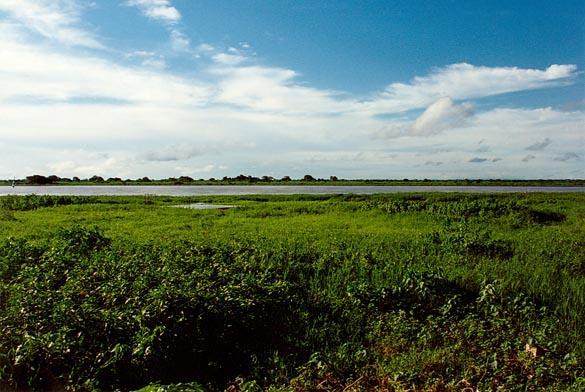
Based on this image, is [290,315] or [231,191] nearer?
[290,315]

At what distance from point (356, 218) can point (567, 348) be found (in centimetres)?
1527

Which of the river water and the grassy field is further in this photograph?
the river water

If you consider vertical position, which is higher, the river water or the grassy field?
the river water

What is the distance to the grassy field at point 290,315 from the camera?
22.4ft

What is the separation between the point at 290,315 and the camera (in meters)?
8.97

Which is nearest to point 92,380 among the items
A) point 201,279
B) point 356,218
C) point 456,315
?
point 201,279

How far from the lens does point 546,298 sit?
32.8 ft

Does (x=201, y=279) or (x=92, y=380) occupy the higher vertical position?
(x=201, y=279)

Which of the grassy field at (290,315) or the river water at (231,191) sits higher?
the river water at (231,191)

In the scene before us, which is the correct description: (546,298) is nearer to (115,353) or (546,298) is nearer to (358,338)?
(358,338)

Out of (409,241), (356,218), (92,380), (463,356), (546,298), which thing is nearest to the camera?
(92,380)

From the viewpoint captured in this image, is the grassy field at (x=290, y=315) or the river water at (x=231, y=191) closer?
the grassy field at (x=290, y=315)

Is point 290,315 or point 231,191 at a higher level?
point 231,191

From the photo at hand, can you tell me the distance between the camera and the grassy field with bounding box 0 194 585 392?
6.82m
